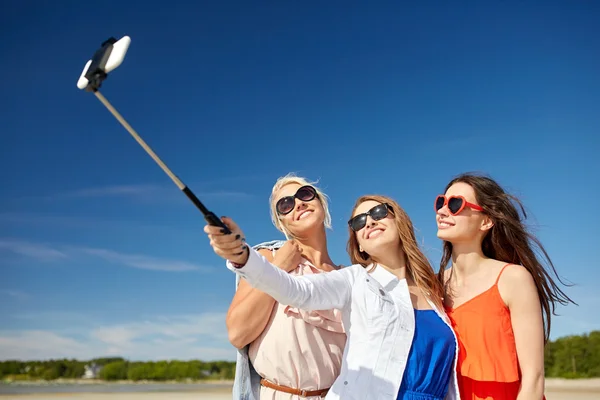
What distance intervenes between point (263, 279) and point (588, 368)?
99.5 ft

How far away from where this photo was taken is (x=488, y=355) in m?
4.66

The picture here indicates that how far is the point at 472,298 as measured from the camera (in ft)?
16.4

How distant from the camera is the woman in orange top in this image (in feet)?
15.3

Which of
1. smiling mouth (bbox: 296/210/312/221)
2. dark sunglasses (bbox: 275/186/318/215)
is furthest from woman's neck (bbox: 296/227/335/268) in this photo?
dark sunglasses (bbox: 275/186/318/215)

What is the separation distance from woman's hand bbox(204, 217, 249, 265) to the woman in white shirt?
28cm

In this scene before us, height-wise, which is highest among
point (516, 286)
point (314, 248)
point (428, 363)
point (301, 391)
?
point (314, 248)

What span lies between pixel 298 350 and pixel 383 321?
2.46ft

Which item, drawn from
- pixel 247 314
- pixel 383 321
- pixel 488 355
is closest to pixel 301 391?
pixel 247 314

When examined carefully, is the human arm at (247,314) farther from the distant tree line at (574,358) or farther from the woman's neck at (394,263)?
the distant tree line at (574,358)

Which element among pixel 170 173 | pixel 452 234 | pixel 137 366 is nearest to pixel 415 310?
pixel 452 234

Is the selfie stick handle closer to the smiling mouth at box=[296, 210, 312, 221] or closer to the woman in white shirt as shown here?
the woman in white shirt

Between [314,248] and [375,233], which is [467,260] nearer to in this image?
[375,233]

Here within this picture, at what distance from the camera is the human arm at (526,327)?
4590 mm

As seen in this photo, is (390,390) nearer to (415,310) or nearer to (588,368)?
(415,310)
